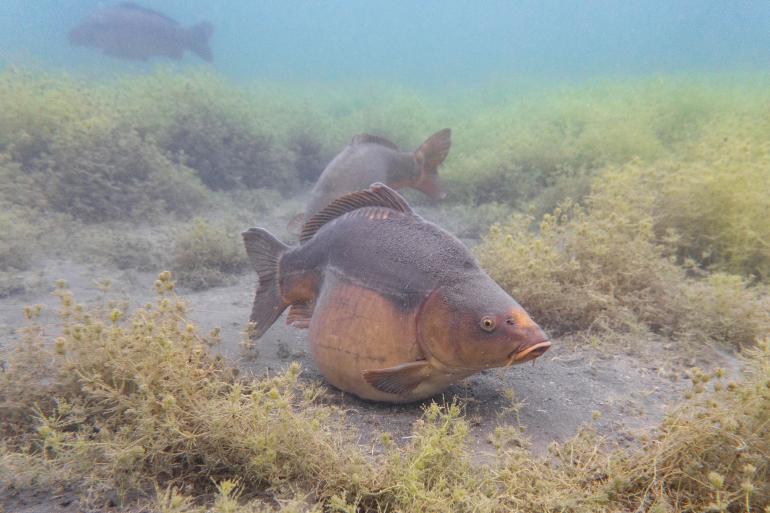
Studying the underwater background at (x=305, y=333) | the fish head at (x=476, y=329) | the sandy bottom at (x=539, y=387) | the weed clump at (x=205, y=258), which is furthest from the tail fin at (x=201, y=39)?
the fish head at (x=476, y=329)

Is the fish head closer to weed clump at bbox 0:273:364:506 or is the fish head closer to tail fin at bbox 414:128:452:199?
weed clump at bbox 0:273:364:506

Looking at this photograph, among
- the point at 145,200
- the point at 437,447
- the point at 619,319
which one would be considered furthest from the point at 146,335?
the point at 145,200

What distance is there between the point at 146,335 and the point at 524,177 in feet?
28.8

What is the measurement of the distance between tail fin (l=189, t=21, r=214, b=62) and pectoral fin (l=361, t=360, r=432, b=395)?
20.6 m

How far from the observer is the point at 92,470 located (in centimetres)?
194

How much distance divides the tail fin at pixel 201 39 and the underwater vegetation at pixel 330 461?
67.1ft

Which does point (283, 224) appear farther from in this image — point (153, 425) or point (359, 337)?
point (153, 425)

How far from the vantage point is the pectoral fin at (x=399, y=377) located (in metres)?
2.59

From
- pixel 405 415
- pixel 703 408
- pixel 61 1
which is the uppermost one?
pixel 61 1

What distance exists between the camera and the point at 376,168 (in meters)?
6.43

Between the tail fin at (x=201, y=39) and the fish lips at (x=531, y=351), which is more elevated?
the tail fin at (x=201, y=39)

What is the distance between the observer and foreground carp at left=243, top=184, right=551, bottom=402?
2.49 m

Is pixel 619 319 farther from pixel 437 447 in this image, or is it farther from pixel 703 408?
pixel 437 447

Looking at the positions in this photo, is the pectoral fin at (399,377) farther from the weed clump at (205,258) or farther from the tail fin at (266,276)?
the weed clump at (205,258)
